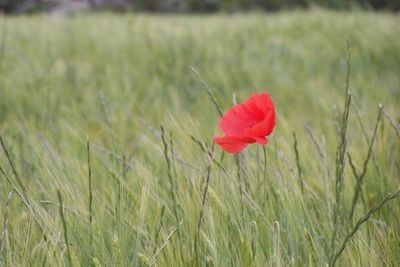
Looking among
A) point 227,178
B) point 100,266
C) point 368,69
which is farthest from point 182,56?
point 100,266

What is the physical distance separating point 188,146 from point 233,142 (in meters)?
0.27

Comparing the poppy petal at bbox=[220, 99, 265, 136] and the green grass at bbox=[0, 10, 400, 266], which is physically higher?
the poppy petal at bbox=[220, 99, 265, 136]

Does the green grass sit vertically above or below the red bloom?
below

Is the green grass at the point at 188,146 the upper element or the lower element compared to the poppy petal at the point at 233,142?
lower

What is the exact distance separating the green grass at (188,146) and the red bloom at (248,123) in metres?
0.04

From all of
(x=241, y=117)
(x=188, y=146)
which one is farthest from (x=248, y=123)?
(x=188, y=146)

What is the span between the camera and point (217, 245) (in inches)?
26.3

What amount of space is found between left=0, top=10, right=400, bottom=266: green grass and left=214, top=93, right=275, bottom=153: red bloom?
43 millimetres

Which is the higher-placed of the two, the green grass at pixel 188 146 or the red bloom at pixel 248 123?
the red bloom at pixel 248 123

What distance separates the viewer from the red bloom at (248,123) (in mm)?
661

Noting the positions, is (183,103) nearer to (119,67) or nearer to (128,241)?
(119,67)

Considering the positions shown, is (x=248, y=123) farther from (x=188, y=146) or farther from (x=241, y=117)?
(x=188, y=146)

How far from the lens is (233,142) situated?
667 mm

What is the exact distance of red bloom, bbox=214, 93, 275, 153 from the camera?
661 millimetres
